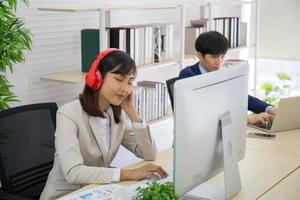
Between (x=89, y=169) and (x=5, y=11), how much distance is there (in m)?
1.23

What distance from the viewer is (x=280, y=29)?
16.2 feet

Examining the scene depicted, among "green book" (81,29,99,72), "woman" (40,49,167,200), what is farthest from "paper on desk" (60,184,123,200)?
"green book" (81,29,99,72)

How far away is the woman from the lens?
196 centimetres

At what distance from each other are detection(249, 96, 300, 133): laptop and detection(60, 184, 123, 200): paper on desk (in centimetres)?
120

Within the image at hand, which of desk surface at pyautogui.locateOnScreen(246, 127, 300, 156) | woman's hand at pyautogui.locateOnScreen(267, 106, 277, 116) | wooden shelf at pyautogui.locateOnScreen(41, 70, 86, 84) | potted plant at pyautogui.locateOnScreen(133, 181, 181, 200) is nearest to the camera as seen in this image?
potted plant at pyautogui.locateOnScreen(133, 181, 181, 200)

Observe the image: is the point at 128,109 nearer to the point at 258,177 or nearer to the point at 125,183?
the point at 125,183

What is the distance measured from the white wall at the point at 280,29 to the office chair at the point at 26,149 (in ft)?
10.5

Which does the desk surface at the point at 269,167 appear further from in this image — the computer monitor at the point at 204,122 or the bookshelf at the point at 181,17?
the bookshelf at the point at 181,17

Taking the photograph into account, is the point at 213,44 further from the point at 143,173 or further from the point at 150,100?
the point at 143,173

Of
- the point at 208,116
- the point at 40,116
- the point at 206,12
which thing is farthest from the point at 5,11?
the point at 206,12

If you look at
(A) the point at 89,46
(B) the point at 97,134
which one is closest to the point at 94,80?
(B) the point at 97,134

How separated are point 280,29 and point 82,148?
3.38 meters

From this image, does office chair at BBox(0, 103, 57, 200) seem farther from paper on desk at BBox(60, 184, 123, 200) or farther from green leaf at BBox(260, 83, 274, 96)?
green leaf at BBox(260, 83, 274, 96)

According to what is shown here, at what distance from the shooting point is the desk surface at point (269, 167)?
1.93 metres
